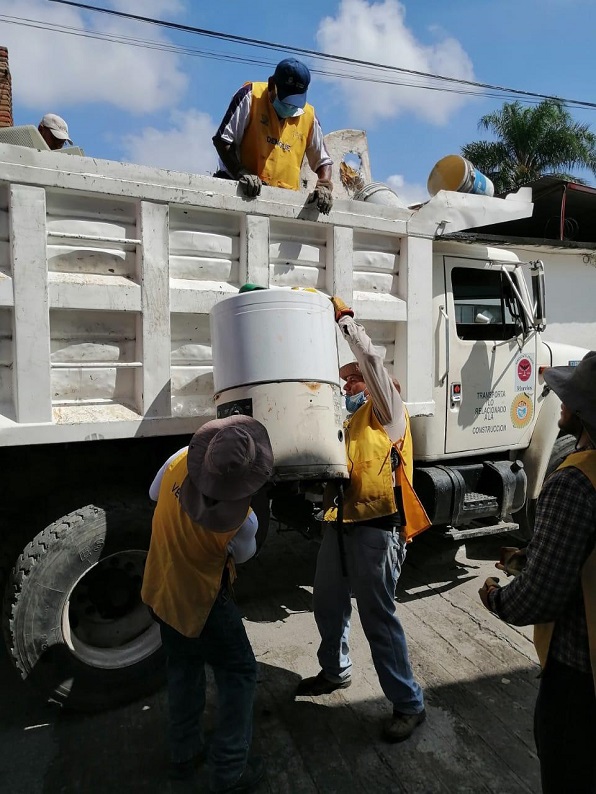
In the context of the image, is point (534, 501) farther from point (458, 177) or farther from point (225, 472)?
point (225, 472)

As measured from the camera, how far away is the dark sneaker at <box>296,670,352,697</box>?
299 centimetres

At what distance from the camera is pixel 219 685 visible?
2.27 metres

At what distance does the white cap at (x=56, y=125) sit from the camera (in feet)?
12.0

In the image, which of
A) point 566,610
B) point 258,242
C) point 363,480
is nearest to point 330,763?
point 363,480

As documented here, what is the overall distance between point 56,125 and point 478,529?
12.5 feet

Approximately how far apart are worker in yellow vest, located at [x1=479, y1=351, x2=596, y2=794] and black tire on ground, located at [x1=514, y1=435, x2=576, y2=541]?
A: 9.93ft

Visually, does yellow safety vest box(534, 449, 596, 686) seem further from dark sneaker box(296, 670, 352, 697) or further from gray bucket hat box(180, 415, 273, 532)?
dark sneaker box(296, 670, 352, 697)

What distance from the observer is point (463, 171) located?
406cm

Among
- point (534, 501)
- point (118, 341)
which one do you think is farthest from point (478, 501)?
point (118, 341)

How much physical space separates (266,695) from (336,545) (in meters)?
0.89

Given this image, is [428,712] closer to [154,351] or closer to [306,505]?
[306,505]

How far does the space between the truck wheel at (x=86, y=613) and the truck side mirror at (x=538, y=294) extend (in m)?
3.10

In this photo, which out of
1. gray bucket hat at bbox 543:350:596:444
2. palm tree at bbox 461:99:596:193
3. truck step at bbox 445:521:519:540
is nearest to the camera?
gray bucket hat at bbox 543:350:596:444

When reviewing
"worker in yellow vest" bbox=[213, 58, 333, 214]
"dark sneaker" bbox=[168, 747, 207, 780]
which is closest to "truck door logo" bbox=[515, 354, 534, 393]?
"worker in yellow vest" bbox=[213, 58, 333, 214]
